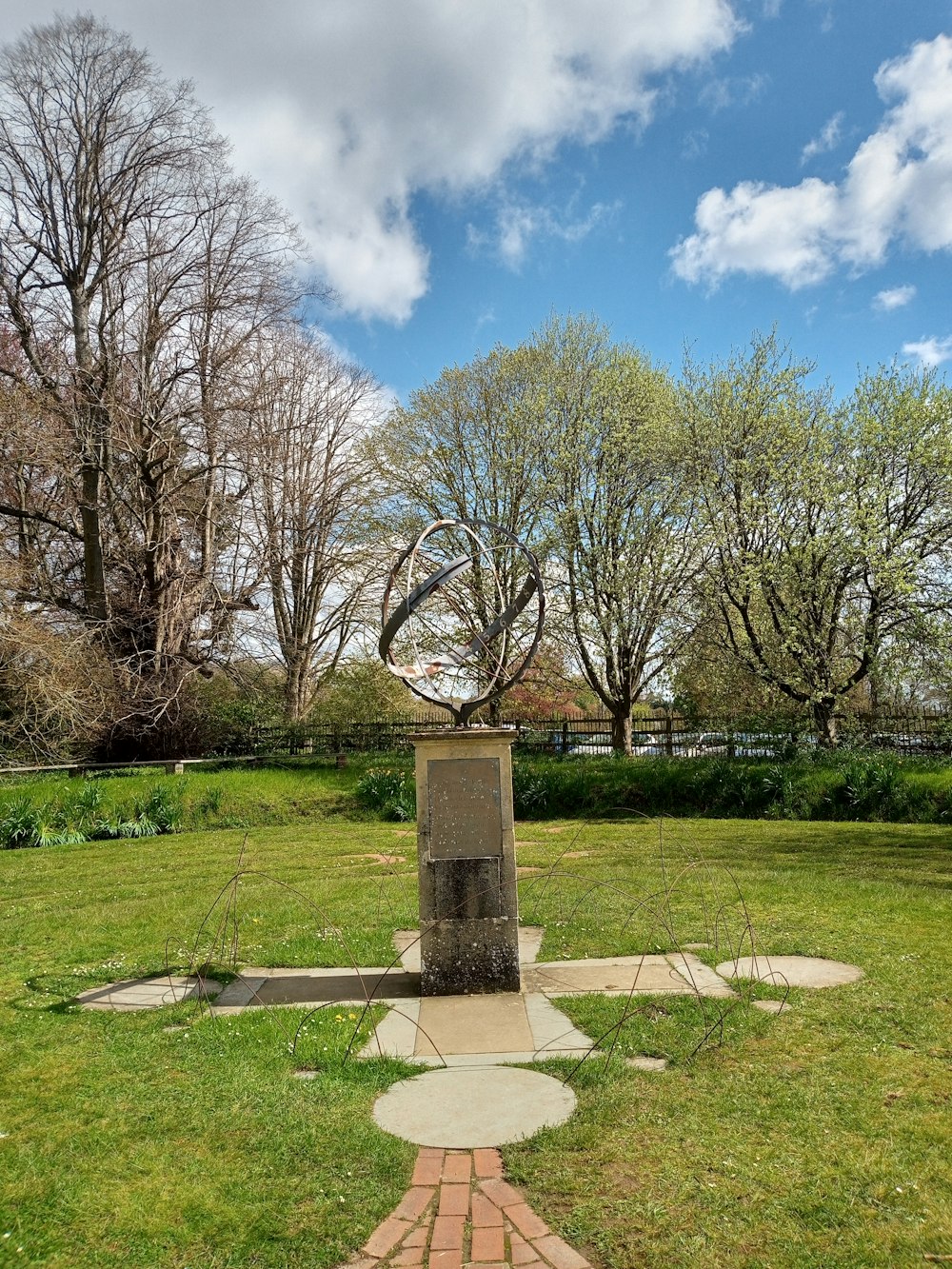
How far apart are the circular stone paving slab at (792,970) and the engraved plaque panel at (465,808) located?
2013 millimetres

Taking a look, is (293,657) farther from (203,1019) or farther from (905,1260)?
(905,1260)

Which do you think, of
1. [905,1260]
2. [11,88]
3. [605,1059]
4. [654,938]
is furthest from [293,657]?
[905,1260]

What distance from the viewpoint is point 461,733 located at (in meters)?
5.96

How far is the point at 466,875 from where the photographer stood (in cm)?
592

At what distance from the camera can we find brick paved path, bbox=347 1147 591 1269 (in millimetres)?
2959

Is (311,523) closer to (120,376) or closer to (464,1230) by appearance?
(120,376)

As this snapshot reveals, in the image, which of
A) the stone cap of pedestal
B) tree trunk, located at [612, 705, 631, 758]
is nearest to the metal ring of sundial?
the stone cap of pedestal

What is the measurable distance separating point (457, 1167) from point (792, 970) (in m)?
3.55

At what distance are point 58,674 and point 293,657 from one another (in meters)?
10.2

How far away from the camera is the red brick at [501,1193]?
10.8 feet

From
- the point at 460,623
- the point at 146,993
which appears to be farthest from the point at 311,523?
the point at 146,993

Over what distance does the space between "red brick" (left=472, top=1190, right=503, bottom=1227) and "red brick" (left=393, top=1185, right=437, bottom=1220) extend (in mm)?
192

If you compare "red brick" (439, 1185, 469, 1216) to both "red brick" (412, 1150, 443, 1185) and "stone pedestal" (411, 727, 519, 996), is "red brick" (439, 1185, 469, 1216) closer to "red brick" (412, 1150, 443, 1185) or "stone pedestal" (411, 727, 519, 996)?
"red brick" (412, 1150, 443, 1185)

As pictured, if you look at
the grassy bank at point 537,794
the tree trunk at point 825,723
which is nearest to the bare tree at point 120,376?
the grassy bank at point 537,794
